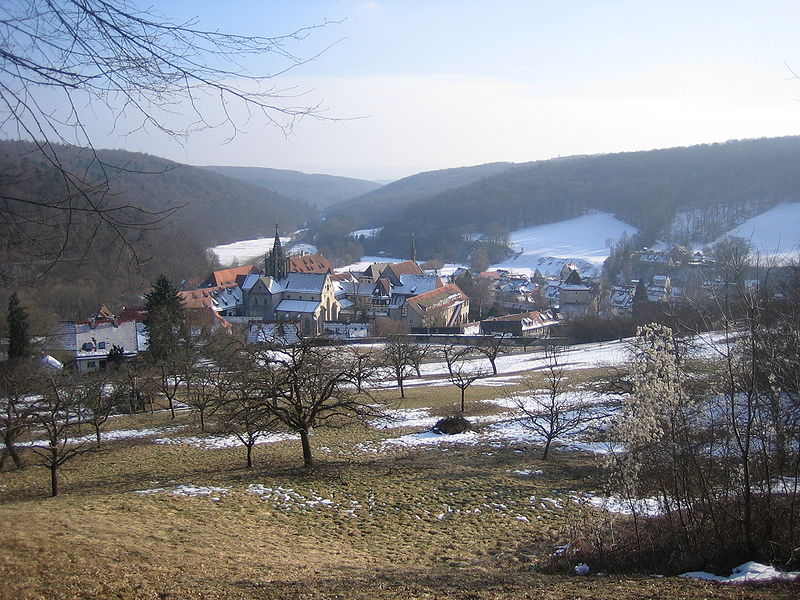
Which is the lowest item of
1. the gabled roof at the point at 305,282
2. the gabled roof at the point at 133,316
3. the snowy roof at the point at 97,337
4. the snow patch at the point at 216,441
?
the snow patch at the point at 216,441

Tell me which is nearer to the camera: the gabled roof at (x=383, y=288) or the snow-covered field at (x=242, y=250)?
the gabled roof at (x=383, y=288)

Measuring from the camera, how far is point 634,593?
218 inches

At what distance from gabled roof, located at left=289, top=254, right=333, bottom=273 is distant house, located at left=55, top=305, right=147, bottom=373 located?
38153 mm

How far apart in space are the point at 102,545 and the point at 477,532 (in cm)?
610

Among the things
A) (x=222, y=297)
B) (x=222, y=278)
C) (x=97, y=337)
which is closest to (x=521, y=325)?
(x=97, y=337)

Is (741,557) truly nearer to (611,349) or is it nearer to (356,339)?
(611,349)

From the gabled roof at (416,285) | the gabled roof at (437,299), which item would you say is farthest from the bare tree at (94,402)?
the gabled roof at (416,285)

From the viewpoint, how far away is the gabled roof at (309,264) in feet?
283

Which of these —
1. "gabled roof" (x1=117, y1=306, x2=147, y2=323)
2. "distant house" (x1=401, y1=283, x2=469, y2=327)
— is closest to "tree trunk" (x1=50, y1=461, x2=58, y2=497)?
"gabled roof" (x1=117, y1=306, x2=147, y2=323)

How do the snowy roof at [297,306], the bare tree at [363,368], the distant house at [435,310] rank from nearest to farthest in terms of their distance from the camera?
the bare tree at [363,368] < the distant house at [435,310] < the snowy roof at [297,306]

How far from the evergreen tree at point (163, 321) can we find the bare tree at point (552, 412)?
20.1 m

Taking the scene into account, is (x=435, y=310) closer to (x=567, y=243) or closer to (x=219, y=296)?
(x=219, y=296)

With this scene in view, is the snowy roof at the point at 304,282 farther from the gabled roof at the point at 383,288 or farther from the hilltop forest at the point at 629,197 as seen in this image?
the hilltop forest at the point at 629,197

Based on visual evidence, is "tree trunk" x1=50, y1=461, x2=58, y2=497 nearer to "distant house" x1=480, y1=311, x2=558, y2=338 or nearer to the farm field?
the farm field
